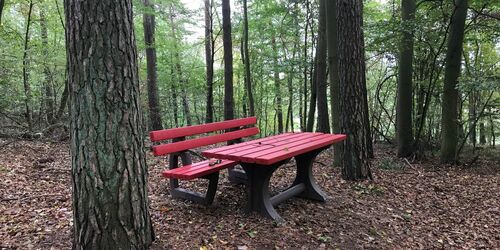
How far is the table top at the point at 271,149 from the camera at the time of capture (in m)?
3.15

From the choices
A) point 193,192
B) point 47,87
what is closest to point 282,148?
point 193,192

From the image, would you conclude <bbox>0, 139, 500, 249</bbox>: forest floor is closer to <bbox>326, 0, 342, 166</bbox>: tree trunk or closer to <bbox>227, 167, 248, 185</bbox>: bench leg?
<bbox>227, 167, 248, 185</bbox>: bench leg

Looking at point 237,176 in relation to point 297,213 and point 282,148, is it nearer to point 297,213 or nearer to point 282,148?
point 297,213

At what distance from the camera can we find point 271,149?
359 centimetres

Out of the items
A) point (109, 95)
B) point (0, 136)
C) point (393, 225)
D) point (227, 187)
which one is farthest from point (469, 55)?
point (0, 136)

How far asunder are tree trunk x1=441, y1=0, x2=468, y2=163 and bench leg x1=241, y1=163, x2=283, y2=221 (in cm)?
561

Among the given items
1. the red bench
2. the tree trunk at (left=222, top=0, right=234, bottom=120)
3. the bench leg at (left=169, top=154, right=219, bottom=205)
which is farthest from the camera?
the tree trunk at (left=222, top=0, right=234, bottom=120)

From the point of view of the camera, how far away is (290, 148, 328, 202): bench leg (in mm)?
4301

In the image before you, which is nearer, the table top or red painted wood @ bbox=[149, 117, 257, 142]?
the table top

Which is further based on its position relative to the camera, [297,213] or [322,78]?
[322,78]

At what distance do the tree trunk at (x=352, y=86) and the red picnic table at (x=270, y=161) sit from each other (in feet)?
2.83

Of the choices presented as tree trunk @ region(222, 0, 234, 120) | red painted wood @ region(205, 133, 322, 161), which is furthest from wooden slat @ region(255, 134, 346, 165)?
tree trunk @ region(222, 0, 234, 120)

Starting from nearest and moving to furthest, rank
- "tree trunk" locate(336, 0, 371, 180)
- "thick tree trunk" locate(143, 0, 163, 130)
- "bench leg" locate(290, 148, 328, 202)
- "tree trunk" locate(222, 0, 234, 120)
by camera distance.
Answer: "bench leg" locate(290, 148, 328, 202)
"tree trunk" locate(336, 0, 371, 180)
"tree trunk" locate(222, 0, 234, 120)
"thick tree trunk" locate(143, 0, 163, 130)

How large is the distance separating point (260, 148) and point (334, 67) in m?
2.88
